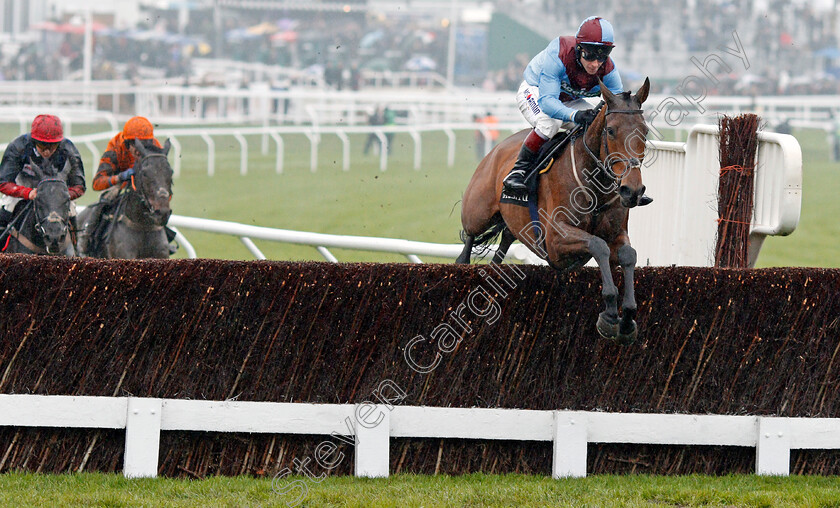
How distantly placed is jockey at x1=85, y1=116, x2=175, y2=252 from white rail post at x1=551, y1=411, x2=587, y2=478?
12.3ft

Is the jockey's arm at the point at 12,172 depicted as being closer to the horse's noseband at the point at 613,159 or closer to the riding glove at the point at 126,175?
the riding glove at the point at 126,175

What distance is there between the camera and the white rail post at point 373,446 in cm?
422

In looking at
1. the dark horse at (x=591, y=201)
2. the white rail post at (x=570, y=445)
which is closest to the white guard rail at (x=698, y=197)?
the dark horse at (x=591, y=201)

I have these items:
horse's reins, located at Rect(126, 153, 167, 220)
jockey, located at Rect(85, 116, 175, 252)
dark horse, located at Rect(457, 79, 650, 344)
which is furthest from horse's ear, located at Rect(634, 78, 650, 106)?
jockey, located at Rect(85, 116, 175, 252)

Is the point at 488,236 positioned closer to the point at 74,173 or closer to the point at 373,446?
the point at 373,446

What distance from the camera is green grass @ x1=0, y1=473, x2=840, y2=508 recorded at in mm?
3770

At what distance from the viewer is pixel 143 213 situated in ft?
23.0

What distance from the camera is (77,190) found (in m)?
6.82

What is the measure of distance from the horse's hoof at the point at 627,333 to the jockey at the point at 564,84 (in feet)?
3.92

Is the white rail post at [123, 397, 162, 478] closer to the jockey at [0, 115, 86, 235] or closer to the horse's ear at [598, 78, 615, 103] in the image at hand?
the horse's ear at [598, 78, 615, 103]

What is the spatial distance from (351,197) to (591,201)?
407 inches

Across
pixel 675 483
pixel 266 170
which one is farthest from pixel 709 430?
pixel 266 170

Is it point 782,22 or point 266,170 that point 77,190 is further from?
point 782,22

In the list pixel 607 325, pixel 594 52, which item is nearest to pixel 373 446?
pixel 607 325
